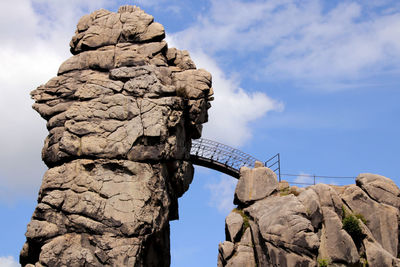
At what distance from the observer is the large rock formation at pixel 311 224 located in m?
37.4

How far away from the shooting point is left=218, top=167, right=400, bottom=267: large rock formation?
123 ft

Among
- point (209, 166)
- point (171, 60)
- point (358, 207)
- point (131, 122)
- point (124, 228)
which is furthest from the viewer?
point (209, 166)

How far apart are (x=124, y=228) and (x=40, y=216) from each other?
518cm

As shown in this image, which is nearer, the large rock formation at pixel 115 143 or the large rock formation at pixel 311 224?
the large rock formation at pixel 115 143

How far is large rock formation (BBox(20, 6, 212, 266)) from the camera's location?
1416 inches

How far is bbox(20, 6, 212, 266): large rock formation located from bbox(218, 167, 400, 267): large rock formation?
4715mm

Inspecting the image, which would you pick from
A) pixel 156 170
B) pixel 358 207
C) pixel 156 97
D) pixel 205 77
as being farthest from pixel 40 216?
pixel 358 207

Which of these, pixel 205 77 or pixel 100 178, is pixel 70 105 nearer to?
pixel 100 178

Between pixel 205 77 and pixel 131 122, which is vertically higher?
pixel 205 77

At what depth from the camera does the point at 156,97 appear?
39500mm

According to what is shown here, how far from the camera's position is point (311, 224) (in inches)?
1506

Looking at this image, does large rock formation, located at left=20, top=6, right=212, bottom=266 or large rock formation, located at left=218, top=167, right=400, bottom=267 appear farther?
large rock formation, located at left=218, top=167, right=400, bottom=267

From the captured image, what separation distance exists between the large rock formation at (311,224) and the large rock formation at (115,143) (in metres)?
4.71

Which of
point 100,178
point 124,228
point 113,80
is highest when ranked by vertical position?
point 113,80
